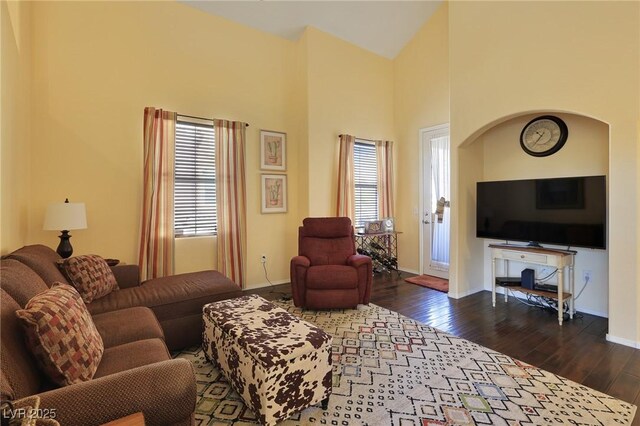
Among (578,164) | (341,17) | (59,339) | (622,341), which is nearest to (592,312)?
(622,341)

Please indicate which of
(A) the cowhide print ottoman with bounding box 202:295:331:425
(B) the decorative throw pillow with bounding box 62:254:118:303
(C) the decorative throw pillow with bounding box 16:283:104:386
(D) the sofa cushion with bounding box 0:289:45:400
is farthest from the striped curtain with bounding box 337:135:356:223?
(D) the sofa cushion with bounding box 0:289:45:400

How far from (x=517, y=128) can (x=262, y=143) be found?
332cm

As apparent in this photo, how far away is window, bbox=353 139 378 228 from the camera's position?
5.28 m

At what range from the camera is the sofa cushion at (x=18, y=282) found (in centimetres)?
146

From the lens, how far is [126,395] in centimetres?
116

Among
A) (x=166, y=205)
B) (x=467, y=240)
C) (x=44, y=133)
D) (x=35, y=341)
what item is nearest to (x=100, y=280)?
(x=166, y=205)

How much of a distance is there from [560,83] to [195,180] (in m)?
4.13

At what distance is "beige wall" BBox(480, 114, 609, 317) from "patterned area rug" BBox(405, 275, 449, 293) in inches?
33.7

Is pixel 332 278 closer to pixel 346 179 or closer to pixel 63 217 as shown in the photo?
pixel 346 179

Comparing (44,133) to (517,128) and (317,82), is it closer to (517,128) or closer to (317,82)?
(317,82)

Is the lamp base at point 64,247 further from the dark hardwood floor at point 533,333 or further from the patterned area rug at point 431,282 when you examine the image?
the patterned area rug at point 431,282

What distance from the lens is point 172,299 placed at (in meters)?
2.58

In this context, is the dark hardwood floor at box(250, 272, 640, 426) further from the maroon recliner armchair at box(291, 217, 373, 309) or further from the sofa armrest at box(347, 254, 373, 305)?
the maroon recliner armchair at box(291, 217, 373, 309)

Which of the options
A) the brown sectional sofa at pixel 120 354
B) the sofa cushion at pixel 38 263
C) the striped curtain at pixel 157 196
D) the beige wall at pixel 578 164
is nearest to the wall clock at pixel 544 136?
the beige wall at pixel 578 164
